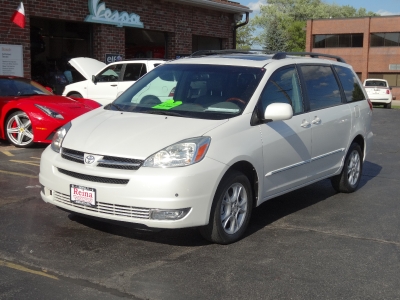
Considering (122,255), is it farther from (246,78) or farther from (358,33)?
(358,33)

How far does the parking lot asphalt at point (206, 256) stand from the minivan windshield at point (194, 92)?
1.22 m

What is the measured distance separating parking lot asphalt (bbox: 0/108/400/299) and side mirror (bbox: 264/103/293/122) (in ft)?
3.79

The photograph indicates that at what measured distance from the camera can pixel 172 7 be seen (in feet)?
67.7

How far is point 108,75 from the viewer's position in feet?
52.2

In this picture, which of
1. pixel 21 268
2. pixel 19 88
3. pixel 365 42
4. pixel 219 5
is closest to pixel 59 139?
pixel 21 268

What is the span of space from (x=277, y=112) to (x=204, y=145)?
988mm

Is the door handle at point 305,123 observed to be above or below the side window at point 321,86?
below

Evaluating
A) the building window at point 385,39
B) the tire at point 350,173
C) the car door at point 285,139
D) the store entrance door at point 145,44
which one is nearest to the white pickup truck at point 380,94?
Answer: the store entrance door at point 145,44

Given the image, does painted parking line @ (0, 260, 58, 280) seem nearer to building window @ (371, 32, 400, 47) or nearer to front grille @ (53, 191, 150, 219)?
front grille @ (53, 191, 150, 219)

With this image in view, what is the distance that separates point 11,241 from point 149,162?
1.51 m

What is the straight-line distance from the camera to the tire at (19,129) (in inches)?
432

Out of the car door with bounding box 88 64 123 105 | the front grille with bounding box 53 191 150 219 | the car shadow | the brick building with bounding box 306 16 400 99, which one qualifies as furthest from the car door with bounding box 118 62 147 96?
the brick building with bounding box 306 16 400 99

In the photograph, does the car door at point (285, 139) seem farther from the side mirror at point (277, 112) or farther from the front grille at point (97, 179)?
the front grille at point (97, 179)

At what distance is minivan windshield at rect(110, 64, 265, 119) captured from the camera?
19.4 feet
